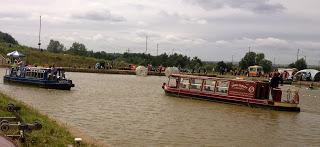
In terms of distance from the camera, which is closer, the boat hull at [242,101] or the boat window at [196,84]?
the boat hull at [242,101]

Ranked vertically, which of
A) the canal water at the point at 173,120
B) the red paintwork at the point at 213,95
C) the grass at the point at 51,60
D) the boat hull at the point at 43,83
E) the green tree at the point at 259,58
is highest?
the green tree at the point at 259,58

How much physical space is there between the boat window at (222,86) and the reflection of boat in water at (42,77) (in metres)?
10.7

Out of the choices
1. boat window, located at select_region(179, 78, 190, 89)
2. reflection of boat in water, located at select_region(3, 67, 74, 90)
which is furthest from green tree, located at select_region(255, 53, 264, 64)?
reflection of boat in water, located at select_region(3, 67, 74, 90)

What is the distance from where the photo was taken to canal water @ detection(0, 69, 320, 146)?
18.1 metres

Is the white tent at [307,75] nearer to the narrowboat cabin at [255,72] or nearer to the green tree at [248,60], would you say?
the narrowboat cabin at [255,72]

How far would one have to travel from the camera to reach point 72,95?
32625mm

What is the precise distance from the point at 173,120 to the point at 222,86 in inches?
420

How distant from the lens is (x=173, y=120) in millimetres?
22953

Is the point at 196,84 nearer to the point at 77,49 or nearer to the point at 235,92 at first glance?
the point at 235,92

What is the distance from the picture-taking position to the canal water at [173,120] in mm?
18078

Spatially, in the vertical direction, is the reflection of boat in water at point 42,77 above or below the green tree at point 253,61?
below

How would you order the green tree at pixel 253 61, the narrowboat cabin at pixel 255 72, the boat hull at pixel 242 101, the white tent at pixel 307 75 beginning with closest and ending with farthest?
the boat hull at pixel 242 101, the white tent at pixel 307 75, the narrowboat cabin at pixel 255 72, the green tree at pixel 253 61

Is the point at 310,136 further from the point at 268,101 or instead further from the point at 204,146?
the point at 268,101

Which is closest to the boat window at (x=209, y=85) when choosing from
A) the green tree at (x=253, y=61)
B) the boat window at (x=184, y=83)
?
the boat window at (x=184, y=83)
